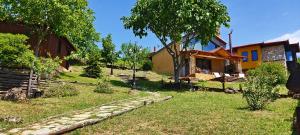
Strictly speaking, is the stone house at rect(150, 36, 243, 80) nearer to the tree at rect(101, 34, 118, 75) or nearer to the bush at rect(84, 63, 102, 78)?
the tree at rect(101, 34, 118, 75)

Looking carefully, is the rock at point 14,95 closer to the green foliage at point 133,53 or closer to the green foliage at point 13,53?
the green foliage at point 13,53

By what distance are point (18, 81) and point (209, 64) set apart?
29610 millimetres

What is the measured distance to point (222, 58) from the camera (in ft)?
138

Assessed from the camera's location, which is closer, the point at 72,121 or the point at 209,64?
the point at 72,121

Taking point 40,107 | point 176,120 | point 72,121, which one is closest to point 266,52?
point 40,107

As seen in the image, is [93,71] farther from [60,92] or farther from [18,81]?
[18,81]

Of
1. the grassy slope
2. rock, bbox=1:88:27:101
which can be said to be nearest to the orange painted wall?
the grassy slope

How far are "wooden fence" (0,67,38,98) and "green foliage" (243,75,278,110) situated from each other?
35.9 feet

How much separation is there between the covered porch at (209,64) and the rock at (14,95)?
23809 mm

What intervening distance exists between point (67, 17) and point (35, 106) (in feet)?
45.4

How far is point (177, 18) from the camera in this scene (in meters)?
29.1

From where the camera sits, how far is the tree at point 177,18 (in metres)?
28.5

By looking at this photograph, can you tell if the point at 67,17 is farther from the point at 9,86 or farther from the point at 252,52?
the point at 252,52

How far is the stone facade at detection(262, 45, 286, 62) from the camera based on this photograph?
157 feet
